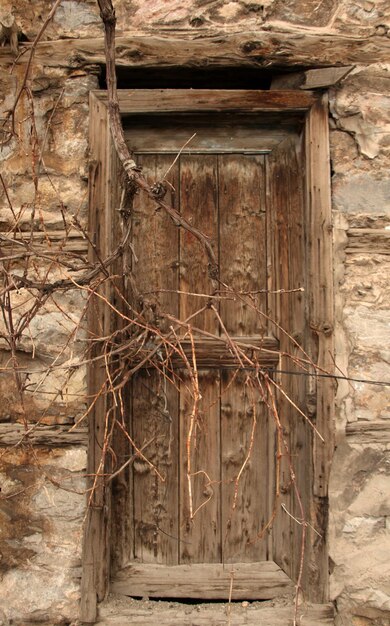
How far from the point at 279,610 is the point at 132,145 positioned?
2054 millimetres

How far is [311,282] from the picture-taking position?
2.49 meters

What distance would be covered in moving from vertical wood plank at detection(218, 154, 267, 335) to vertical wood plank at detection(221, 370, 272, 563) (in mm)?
267

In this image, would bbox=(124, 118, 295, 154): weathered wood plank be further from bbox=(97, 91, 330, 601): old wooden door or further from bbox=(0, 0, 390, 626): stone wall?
bbox=(0, 0, 390, 626): stone wall

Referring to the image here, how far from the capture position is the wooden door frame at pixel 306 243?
2408mm

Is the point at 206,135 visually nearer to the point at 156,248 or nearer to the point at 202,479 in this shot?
the point at 156,248

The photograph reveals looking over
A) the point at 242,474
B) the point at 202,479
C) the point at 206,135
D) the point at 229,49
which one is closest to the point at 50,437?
the point at 202,479

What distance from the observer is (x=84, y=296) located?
2.49 m

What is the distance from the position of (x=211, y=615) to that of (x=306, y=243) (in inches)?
61.9

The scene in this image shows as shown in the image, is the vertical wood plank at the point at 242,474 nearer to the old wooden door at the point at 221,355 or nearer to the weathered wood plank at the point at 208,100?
the old wooden door at the point at 221,355

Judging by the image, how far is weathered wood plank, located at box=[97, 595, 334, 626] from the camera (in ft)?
7.88

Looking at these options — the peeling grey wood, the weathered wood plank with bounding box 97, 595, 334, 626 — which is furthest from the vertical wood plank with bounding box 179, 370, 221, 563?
the peeling grey wood

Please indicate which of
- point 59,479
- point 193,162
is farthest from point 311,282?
point 59,479

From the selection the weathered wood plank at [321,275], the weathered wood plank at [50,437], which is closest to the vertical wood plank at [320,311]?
the weathered wood plank at [321,275]

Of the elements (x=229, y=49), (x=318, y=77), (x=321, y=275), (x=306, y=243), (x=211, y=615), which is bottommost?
(x=211, y=615)
